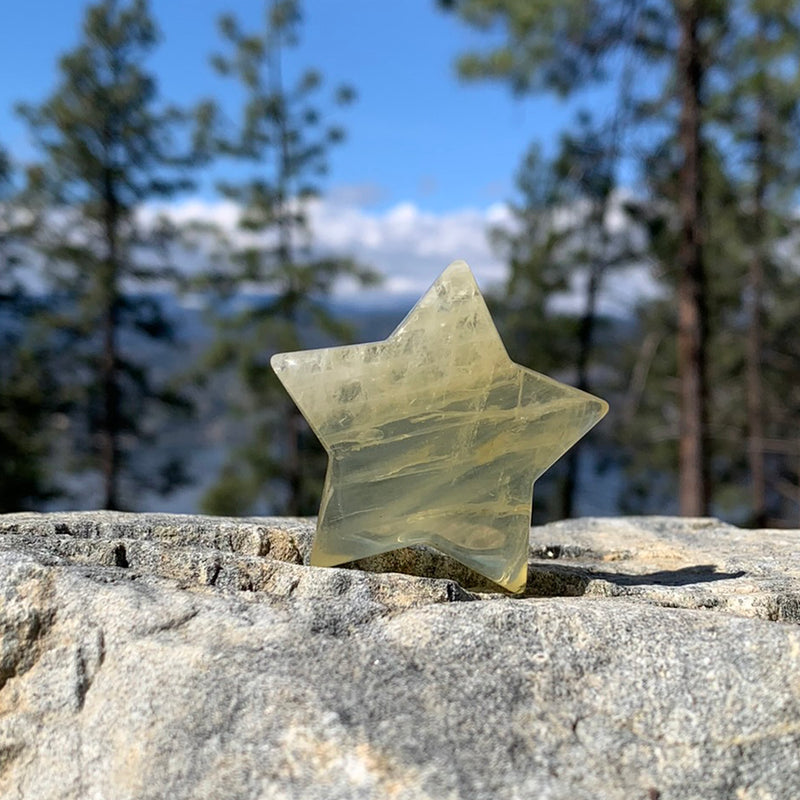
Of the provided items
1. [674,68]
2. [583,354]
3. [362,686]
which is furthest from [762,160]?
[362,686]

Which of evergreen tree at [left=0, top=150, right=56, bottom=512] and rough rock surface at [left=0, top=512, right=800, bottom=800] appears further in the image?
evergreen tree at [left=0, top=150, right=56, bottom=512]

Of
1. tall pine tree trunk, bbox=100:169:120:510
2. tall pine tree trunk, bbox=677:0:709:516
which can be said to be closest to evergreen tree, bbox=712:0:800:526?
tall pine tree trunk, bbox=677:0:709:516

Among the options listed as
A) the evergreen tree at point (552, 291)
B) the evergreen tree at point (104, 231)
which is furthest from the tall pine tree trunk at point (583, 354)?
the evergreen tree at point (104, 231)

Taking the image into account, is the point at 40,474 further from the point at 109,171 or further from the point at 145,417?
the point at 109,171

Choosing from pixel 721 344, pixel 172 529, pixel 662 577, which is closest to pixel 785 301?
pixel 721 344

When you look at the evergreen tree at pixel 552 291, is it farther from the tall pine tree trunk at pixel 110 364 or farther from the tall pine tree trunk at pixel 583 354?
the tall pine tree trunk at pixel 110 364

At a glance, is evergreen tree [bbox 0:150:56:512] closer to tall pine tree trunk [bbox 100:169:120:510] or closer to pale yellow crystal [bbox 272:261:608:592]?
tall pine tree trunk [bbox 100:169:120:510]

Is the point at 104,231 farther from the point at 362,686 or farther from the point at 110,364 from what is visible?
the point at 362,686
